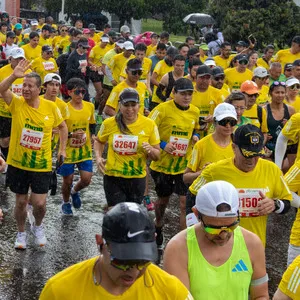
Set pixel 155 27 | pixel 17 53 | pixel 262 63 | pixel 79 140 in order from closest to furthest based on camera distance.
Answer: pixel 79 140, pixel 17 53, pixel 262 63, pixel 155 27

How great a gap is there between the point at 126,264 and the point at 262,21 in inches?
1012

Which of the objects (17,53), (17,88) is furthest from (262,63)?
(17,53)

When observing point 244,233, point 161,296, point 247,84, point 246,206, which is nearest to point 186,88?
point 247,84

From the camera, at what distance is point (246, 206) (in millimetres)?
6160

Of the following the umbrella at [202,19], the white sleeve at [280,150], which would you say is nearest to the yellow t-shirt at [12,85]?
the white sleeve at [280,150]


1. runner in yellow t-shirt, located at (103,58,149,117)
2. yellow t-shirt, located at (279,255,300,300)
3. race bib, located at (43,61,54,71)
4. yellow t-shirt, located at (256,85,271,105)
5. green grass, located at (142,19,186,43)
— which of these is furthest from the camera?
green grass, located at (142,19,186,43)

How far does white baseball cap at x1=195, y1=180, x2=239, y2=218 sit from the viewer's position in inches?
Result: 172

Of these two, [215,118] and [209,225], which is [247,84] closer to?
[215,118]

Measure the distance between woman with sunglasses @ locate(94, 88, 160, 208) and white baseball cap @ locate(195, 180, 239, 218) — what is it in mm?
4209

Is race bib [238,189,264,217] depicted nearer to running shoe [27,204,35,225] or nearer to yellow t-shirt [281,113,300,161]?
yellow t-shirt [281,113,300,161]

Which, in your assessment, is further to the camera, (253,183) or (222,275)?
(253,183)

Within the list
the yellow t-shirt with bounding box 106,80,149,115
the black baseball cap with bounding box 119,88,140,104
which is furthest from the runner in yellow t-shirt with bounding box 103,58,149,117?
the black baseball cap with bounding box 119,88,140,104

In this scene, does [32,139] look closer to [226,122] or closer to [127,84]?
[226,122]

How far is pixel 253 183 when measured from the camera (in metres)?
6.11
